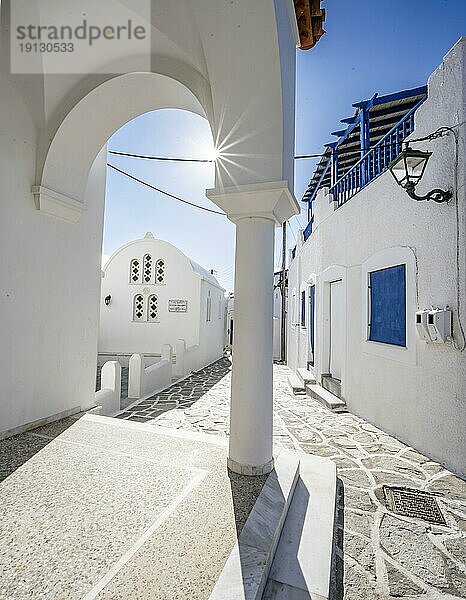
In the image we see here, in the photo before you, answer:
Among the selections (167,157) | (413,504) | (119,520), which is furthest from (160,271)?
(119,520)

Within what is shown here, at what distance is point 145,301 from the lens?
1416 cm

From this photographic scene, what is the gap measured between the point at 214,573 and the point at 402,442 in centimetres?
407

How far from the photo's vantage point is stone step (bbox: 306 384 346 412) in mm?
6871

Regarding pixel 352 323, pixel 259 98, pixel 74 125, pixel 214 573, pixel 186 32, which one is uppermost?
pixel 186 32

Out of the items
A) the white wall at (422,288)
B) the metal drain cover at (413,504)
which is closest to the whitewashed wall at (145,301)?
the white wall at (422,288)

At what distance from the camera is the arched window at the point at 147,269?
14.0 m

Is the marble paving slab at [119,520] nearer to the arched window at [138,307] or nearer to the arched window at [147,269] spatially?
the arched window at [138,307]

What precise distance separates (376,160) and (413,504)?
5.24m

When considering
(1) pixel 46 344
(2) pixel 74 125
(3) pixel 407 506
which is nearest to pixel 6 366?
(1) pixel 46 344

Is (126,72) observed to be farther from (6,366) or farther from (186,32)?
(6,366)

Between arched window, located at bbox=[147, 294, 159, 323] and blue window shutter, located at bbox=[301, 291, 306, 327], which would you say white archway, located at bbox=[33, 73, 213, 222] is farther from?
arched window, located at bbox=[147, 294, 159, 323]

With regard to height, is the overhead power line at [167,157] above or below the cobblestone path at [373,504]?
above

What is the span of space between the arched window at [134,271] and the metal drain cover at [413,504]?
477 inches

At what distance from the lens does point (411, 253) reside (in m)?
4.86
